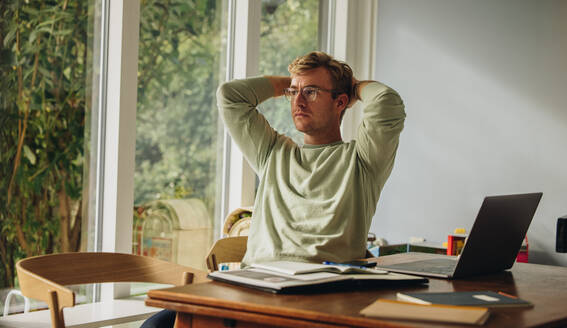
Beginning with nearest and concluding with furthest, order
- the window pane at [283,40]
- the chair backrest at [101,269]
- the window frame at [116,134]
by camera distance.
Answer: the chair backrest at [101,269], the window frame at [116,134], the window pane at [283,40]

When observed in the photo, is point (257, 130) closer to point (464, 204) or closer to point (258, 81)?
point (258, 81)

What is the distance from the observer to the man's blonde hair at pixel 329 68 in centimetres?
211

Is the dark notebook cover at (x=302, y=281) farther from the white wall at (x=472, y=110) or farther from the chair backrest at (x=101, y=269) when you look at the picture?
the white wall at (x=472, y=110)

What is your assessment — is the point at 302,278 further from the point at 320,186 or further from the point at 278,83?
the point at 278,83

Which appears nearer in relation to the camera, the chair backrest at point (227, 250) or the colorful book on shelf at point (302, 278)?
the colorful book on shelf at point (302, 278)

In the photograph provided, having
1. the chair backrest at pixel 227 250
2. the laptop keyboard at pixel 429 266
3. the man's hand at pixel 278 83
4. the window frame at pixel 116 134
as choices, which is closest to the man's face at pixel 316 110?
the man's hand at pixel 278 83

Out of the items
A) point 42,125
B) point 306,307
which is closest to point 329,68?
point 42,125

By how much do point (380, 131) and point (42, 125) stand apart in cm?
125

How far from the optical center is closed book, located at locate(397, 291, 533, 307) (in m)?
1.10

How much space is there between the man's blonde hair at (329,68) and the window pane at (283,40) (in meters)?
1.14

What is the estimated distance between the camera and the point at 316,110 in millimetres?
2092

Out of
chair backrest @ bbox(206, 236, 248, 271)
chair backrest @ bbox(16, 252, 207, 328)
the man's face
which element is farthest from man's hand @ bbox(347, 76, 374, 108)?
chair backrest @ bbox(16, 252, 207, 328)

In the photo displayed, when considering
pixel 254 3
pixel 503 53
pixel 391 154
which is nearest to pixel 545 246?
pixel 503 53

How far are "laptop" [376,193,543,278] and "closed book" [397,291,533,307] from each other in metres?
0.22
